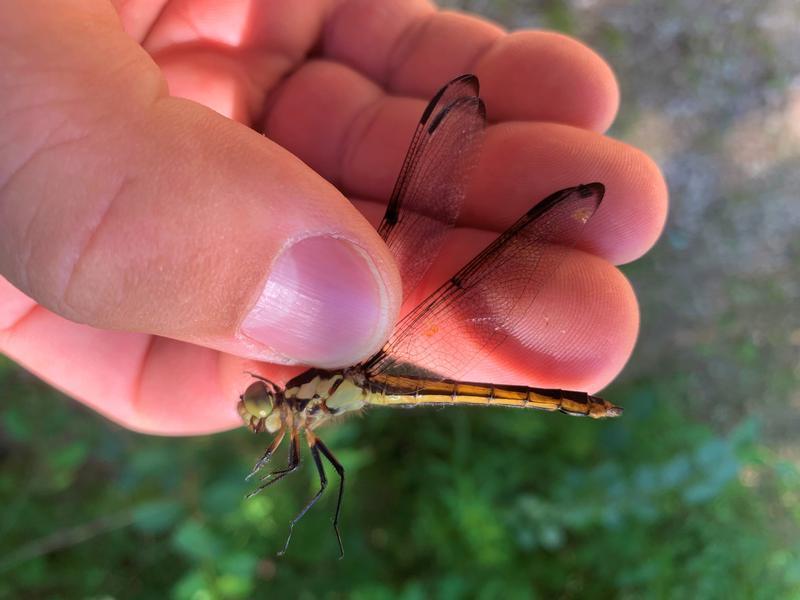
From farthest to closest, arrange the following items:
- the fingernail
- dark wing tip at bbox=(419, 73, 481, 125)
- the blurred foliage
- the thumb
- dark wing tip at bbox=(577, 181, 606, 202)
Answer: the blurred foliage < dark wing tip at bbox=(419, 73, 481, 125) < dark wing tip at bbox=(577, 181, 606, 202) < the fingernail < the thumb

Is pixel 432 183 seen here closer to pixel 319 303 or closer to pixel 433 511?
pixel 319 303

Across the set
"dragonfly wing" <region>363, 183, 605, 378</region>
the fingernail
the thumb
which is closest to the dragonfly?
"dragonfly wing" <region>363, 183, 605, 378</region>

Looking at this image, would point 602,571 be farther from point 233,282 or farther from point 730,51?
point 730,51

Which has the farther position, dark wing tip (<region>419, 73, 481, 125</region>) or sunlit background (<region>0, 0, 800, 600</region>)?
sunlit background (<region>0, 0, 800, 600</region>)

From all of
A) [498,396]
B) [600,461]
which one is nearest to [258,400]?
[498,396]

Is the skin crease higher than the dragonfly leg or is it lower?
higher

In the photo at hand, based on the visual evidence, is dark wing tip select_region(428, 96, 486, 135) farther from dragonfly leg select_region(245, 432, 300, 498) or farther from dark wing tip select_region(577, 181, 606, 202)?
dragonfly leg select_region(245, 432, 300, 498)

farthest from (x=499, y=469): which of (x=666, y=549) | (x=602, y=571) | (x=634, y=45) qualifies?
(x=634, y=45)
